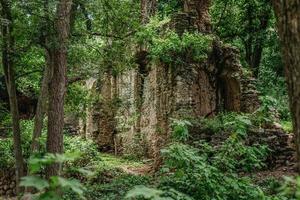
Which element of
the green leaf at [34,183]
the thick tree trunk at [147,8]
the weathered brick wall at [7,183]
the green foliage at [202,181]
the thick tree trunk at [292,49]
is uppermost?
the thick tree trunk at [147,8]

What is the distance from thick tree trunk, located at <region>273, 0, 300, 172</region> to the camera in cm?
315

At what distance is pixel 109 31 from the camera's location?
12055mm

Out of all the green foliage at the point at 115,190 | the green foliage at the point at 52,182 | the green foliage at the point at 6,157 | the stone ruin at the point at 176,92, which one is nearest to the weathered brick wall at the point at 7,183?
the green foliage at the point at 6,157

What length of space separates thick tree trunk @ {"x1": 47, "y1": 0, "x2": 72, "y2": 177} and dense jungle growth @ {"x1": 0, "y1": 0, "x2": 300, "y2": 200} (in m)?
0.02

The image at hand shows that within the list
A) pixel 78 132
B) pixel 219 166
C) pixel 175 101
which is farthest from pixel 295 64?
pixel 78 132

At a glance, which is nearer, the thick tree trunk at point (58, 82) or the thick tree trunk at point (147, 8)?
the thick tree trunk at point (58, 82)

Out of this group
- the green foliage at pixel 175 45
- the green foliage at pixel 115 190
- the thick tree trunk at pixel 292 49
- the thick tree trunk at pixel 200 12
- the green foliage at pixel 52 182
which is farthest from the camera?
the thick tree trunk at pixel 200 12

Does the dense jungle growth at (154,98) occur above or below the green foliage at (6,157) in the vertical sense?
above

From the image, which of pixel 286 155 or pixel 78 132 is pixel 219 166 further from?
pixel 78 132

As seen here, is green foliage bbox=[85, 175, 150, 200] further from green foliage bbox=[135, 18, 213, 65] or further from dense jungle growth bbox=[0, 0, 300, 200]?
green foliage bbox=[135, 18, 213, 65]

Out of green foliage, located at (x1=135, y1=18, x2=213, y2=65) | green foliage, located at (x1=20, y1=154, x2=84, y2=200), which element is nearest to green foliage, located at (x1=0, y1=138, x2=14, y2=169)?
green foliage, located at (x1=135, y1=18, x2=213, y2=65)

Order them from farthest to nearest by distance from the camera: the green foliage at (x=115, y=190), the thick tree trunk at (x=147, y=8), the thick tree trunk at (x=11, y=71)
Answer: the thick tree trunk at (x=147, y=8)
the green foliage at (x=115, y=190)
the thick tree trunk at (x=11, y=71)

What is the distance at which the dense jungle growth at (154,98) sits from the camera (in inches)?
207

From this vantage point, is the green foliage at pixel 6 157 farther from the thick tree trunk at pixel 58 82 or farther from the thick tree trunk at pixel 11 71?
the thick tree trunk at pixel 58 82
